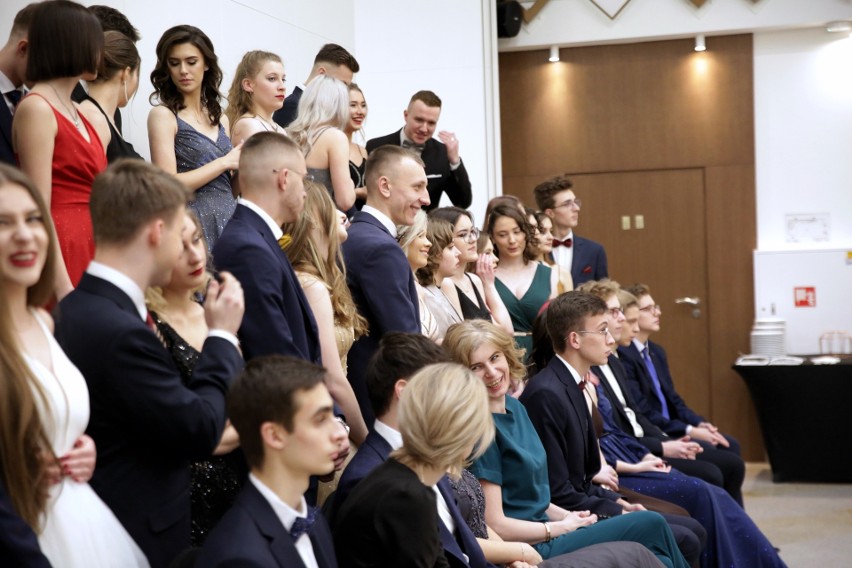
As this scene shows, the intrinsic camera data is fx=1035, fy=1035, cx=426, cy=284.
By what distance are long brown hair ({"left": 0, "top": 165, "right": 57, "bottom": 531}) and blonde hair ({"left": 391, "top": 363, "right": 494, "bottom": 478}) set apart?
0.88 metres

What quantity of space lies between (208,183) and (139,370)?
71.2 inches

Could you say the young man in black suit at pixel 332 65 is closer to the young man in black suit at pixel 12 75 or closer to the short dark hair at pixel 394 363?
the young man in black suit at pixel 12 75

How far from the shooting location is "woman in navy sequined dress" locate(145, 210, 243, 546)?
2.31 metres

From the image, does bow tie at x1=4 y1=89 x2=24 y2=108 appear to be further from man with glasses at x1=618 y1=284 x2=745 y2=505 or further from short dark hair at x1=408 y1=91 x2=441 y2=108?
man with glasses at x1=618 y1=284 x2=745 y2=505

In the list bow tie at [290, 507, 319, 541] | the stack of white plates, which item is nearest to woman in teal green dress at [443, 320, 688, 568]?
bow tie at [290, 507, 319, 541]

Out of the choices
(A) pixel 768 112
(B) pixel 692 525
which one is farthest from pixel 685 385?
(B) pixel 692 525

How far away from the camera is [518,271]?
5402 mm

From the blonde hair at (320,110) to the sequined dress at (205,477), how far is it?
1893 millimetres

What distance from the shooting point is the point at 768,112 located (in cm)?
822

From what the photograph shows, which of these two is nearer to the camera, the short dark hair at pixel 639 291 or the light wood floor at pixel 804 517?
the light wood floor at pixel 804 517

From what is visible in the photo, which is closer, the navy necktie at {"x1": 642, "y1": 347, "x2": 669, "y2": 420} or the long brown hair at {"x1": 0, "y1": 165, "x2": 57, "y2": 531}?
the long brown hair at {"x1": 0, "y1": 165, "x2": 57, "y2": 531}

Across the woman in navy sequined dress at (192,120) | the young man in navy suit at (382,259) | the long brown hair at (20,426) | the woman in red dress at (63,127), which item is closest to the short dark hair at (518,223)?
the young man in navy suit at (382,259)

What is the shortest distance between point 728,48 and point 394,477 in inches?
266

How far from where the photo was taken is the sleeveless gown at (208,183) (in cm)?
364
